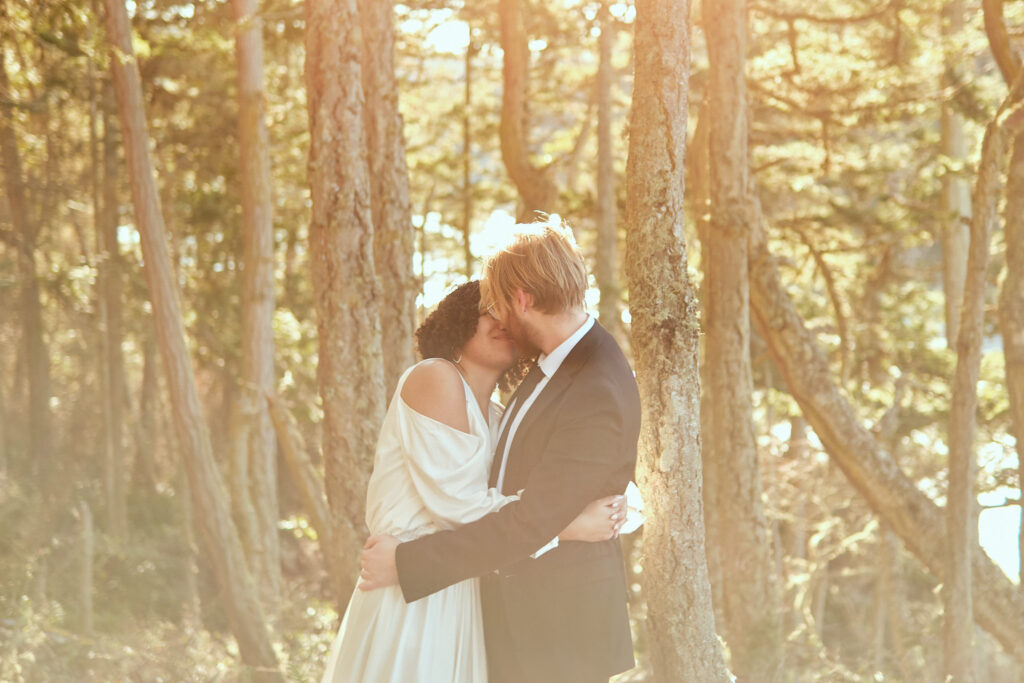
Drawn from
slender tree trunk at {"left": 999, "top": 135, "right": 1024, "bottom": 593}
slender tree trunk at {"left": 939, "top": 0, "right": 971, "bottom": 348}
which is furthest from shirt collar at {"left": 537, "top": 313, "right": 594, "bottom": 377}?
slender tree trunk at {"left": 939, "top": 0, "right": 971, "bottom": 348}

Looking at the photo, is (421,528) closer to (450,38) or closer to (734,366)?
(734,366)

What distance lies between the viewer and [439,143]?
60.8 feet

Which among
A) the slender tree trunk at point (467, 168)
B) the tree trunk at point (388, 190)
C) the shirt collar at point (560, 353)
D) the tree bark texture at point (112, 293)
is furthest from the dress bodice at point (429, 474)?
the tree bark texture at point (112, 293)

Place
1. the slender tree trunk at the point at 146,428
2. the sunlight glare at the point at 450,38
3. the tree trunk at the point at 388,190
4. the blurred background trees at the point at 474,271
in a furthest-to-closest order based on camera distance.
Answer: the slender tree trunk at the point at 146,428 < the sunlight glare at the point at 450,38 < the tree trunk at the point at 388,190 < the blurred background trees at the point at 474,271

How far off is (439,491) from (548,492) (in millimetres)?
381

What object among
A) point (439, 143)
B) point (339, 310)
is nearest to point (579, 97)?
point (439, 143)

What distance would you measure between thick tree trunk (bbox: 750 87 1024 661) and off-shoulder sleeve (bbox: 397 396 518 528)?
661 cm

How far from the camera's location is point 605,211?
13180 mm

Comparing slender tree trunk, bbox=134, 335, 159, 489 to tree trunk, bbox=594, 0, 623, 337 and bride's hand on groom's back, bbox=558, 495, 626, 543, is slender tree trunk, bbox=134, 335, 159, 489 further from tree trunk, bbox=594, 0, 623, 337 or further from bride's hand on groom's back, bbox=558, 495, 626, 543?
bride's hand on groom's back, bbox=558, 495, 626, 543

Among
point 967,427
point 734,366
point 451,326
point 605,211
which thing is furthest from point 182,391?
point 451,326

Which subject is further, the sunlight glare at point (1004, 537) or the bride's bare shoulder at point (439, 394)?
the sunlight glare at point (1004, 537)

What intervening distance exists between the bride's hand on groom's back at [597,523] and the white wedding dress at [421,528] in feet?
0.76

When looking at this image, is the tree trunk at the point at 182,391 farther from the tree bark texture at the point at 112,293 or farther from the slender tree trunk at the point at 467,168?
the tree bark texture at the point at 112,293

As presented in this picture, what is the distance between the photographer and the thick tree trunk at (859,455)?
9.43 metres
